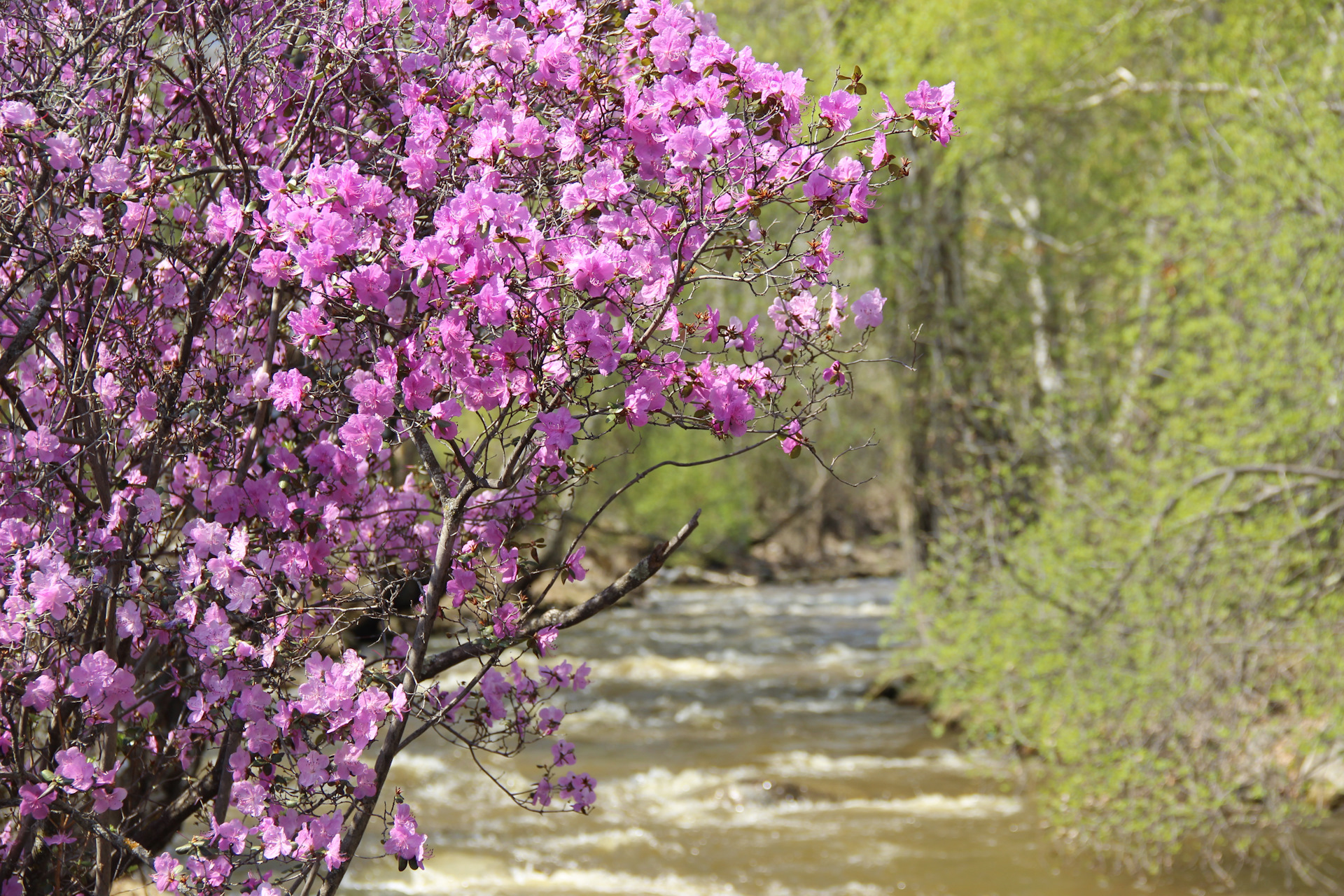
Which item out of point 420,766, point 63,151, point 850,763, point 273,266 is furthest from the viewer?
point 850,763

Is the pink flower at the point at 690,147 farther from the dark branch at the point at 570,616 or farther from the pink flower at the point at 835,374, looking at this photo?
the dark branch at the point at 570,616

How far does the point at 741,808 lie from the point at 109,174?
7455 mm

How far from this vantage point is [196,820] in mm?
3160

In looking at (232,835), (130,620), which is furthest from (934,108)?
(232,835)

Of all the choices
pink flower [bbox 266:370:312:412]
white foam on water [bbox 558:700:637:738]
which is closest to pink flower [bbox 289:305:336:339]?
pink flower [bbox 266:370:312:412]

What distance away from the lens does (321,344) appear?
101 inches

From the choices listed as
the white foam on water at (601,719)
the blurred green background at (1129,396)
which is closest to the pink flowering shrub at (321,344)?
the blurred green background at (1129,396)

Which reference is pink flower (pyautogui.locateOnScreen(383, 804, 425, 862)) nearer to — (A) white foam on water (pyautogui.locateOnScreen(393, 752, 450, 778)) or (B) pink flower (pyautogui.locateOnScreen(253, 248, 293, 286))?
(B) pink flower (pyautogui.locateOnScreen(253, 248, 293, 286))

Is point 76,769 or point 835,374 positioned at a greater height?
point 835,374

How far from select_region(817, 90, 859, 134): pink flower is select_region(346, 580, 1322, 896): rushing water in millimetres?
4216

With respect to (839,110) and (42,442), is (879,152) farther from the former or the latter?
(42,442)

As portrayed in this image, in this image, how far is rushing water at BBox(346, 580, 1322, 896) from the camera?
7418mm

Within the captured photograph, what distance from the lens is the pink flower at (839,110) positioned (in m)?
2.46

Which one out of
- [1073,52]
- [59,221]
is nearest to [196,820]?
[59,221]
